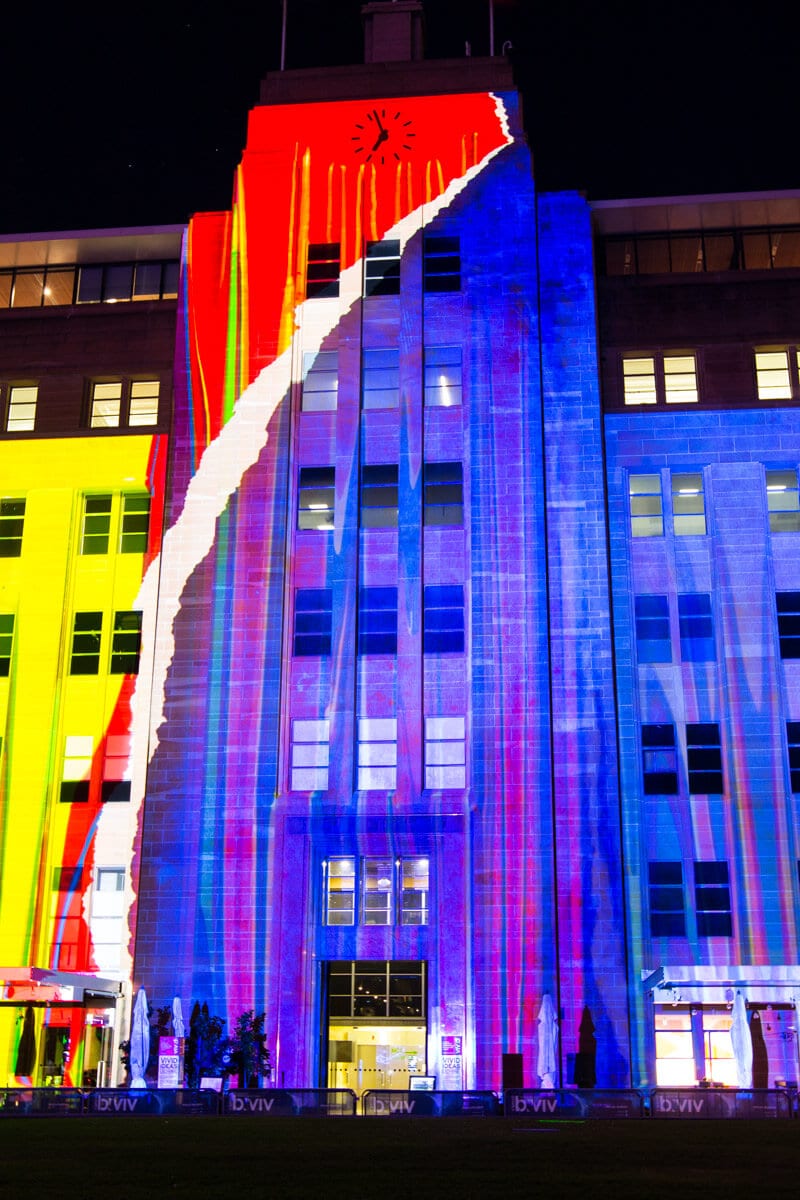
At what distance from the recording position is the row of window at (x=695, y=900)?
5403 cm

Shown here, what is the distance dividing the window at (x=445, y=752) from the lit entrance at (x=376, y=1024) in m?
7.23

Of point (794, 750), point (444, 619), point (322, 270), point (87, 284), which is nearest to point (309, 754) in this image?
point (444, 619)

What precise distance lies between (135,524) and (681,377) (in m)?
25.2

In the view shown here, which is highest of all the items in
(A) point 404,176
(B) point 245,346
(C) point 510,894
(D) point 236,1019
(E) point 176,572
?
(A) point 404,176

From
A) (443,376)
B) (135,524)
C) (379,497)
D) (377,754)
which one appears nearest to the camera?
(377,754)

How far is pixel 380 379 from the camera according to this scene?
6041cm

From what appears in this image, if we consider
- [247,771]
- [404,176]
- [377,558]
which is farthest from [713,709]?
[404,176]

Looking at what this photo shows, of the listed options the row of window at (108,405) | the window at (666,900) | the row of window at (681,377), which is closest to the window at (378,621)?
the window at (666,900)

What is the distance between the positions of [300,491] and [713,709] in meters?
19.5

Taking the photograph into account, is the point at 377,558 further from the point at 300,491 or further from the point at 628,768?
the point at 628,768

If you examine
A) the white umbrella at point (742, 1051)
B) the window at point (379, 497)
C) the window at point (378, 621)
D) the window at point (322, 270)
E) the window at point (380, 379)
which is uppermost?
the window at point (322, 270)

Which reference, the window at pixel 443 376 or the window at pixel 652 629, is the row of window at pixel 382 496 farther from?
the window at pixel 652 629

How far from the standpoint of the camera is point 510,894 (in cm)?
5212

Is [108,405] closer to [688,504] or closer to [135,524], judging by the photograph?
[135,524]
